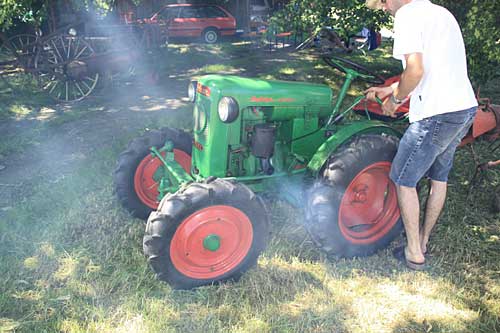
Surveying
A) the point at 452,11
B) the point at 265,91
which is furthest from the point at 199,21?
the point at 265,91

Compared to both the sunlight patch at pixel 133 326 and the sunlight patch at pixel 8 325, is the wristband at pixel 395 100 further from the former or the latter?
the sunlight patch at pixel 8 325

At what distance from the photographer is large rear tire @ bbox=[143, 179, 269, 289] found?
257 cm

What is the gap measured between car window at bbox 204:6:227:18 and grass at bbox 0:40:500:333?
42.0ft

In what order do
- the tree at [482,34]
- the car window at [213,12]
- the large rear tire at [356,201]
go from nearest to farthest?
the large rear tire at [356,201] → the tree at [482,34] → the car window at [213,12]

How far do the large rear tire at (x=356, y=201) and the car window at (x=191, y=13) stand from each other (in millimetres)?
13404

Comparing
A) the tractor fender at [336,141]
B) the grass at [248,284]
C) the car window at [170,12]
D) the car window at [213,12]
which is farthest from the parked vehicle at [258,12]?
the tractor fender at [336,141]

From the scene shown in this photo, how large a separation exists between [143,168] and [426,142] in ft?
6.94

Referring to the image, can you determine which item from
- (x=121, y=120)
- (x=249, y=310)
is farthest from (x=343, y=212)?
(x=121, y=120)

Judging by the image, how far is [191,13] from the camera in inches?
603

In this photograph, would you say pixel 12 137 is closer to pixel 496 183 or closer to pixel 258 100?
pixel 258 100

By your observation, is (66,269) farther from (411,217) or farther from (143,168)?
(411,217)

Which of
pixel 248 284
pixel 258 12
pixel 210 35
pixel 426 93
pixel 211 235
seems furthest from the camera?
pixel 258 12

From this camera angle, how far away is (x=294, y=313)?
8.82 feet

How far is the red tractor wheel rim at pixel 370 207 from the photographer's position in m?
3.15
